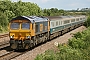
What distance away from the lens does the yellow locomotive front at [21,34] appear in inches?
750

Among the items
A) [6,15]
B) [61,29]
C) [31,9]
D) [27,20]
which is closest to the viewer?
[27,20]

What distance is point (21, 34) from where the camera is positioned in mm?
19125

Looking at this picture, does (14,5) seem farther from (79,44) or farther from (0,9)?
(79,44)

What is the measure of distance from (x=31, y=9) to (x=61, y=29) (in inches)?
915

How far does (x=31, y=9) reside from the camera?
5491 cm

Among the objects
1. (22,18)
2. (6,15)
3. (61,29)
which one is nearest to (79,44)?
(22,18)

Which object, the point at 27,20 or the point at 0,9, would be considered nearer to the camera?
the point at 27,20

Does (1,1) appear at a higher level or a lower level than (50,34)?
higher

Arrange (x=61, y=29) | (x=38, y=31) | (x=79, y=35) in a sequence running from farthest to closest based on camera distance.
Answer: (x=61, y=29) → (x=79, y=35) → (x=38, y=31)

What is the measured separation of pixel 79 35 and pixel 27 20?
784cm

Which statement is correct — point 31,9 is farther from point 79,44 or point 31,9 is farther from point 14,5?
point 79,44

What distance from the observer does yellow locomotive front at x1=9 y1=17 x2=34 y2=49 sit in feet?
62.5

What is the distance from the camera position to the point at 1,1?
139 ft

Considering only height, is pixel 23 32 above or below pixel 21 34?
above
